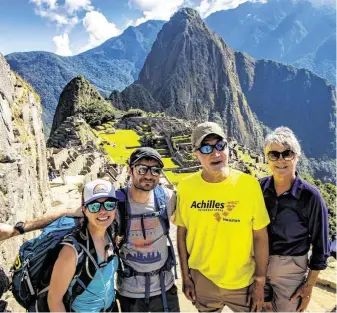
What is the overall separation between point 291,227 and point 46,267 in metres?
2.53

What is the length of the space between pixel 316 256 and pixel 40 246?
283 centimetres

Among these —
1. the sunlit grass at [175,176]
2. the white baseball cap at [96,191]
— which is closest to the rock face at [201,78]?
the sunlit grass at [175,176]

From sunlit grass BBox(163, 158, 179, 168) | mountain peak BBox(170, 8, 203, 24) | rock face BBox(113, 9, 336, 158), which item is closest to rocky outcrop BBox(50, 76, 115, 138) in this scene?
sunlit grass BBox(163, 158, 179, 168)

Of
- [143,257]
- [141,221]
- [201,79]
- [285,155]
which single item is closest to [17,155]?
[141,221]

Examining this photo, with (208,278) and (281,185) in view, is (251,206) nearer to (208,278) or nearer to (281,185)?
(281,185)

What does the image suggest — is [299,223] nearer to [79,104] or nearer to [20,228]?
[20,228]

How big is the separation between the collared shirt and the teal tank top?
179cm

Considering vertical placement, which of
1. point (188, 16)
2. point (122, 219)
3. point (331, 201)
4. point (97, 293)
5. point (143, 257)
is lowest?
point (331, 201)

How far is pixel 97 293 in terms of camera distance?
338 cm

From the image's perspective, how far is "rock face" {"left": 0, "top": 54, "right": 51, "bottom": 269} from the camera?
456cm

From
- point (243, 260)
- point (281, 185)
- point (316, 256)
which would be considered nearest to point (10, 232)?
point (243, 260)

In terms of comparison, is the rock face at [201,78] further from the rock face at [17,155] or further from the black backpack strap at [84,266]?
the black backpack strap at [84,266]

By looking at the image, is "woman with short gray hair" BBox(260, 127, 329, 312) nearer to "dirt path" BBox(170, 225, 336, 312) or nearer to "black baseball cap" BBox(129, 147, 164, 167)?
"black baseball cap" BBox(129, 147, 164, 167)

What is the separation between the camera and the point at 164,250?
13.0 ft
